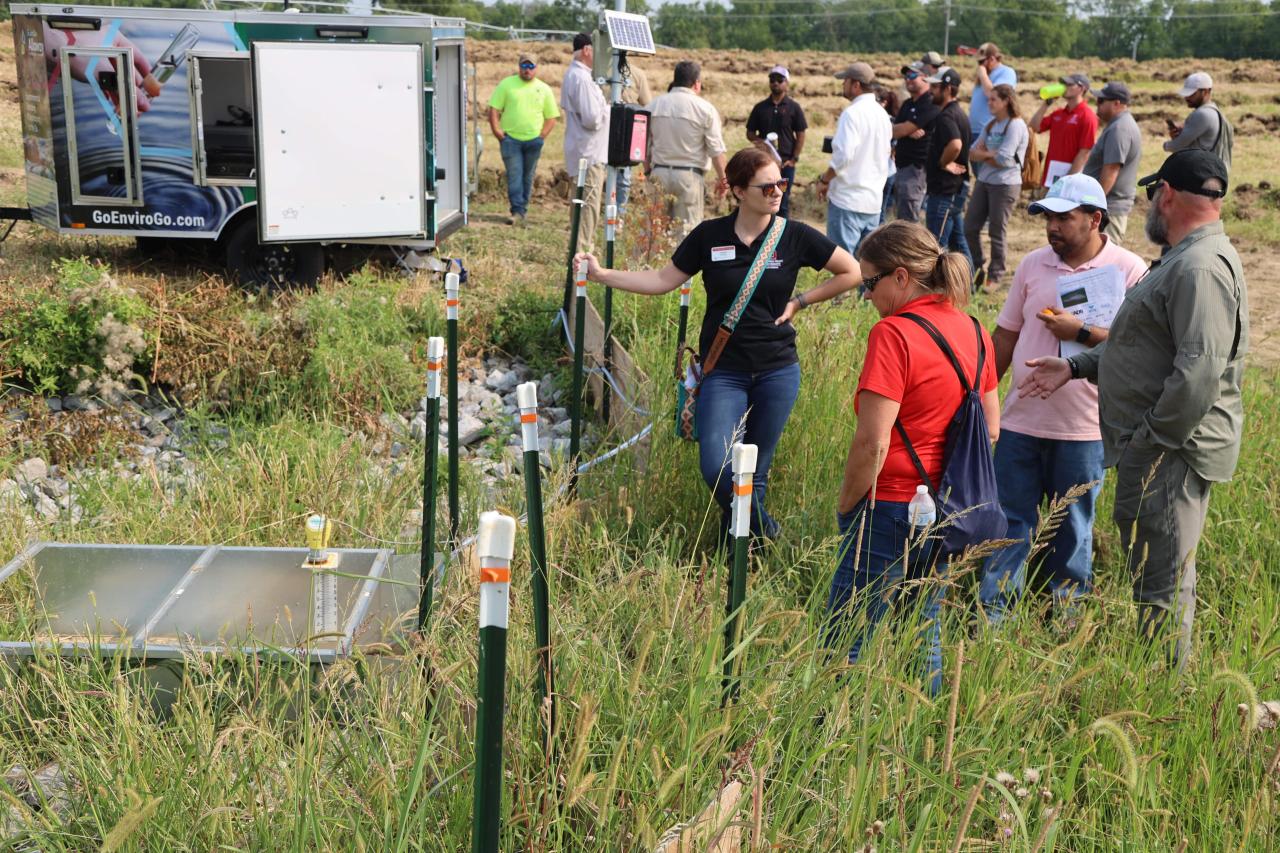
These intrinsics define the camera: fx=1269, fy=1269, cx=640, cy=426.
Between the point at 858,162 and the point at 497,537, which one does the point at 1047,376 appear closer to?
the point at 497,537

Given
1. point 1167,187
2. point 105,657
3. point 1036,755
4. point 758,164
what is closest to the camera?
point 1036,755

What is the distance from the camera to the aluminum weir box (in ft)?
11.5

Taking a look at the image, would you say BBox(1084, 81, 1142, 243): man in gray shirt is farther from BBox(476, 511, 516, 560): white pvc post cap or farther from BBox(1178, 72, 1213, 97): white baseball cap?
BBox(476, 511, 516, 560): white pvc post cap

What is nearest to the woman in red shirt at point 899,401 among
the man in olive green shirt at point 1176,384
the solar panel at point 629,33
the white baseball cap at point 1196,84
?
the man in olive green shirt at point 1176,384

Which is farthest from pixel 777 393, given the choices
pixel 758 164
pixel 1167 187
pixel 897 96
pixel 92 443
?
pixel 897 96

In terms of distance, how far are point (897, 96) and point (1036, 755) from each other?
36.3ft

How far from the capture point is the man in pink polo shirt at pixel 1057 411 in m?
4.45

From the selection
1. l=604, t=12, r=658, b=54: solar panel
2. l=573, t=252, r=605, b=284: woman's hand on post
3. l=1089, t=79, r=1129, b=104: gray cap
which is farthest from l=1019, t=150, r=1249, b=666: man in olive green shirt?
l=1089, t=79, r=1129, b=104: gray cap

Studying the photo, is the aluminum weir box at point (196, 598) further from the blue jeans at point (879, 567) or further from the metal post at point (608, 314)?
the metal post at point (608, 314)

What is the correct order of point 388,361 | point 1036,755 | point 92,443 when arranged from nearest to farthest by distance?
1. point 1036,755
2. point 92,443
3. point 388,361

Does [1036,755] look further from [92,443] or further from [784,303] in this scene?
[92,443]

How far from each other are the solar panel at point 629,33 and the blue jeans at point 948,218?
11.1 feet

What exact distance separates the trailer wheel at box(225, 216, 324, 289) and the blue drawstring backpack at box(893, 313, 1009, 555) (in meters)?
7.14

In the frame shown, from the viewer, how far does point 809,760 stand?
8.45 feet
